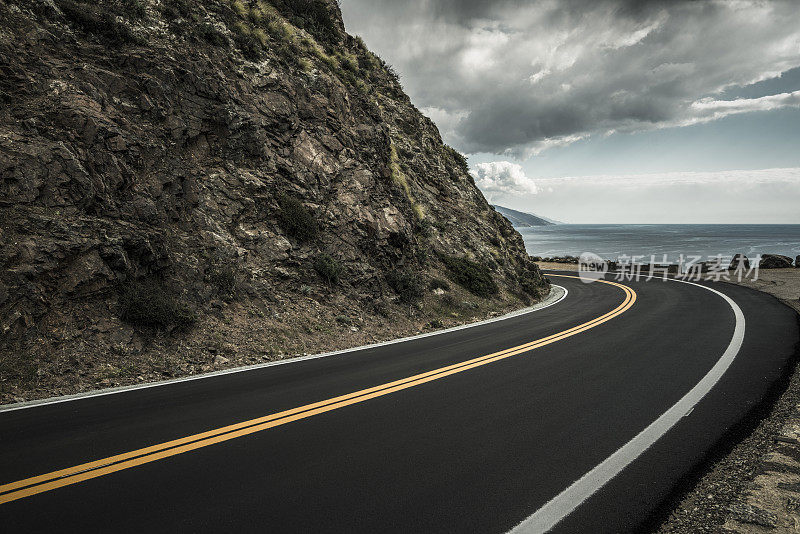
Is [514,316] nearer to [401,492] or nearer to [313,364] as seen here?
[313,364]

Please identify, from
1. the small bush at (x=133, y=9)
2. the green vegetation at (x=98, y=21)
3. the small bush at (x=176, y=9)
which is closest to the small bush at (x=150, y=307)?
the green vegetation at (x=98, y=21)

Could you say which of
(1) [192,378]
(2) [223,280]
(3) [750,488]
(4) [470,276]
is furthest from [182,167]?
(3) [750,488]

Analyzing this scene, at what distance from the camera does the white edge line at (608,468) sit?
9.16ft

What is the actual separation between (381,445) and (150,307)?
5814 millimetres

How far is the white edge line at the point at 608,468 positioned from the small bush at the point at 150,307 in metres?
7.15

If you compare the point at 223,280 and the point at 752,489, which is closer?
the point at 752,489

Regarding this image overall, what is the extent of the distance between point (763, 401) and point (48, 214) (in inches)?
456

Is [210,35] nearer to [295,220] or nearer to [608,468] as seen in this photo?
[295,220]

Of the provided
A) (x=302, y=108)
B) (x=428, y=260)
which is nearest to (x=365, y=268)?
(x=428, y=260)

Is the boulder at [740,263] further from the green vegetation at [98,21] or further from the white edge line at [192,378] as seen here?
the green vegetation at [98,21]

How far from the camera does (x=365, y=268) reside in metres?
12.0

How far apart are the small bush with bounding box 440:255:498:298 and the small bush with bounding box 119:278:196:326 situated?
31.9 feet

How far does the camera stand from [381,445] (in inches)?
152

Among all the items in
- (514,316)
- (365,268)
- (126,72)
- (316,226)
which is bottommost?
(514,316)
